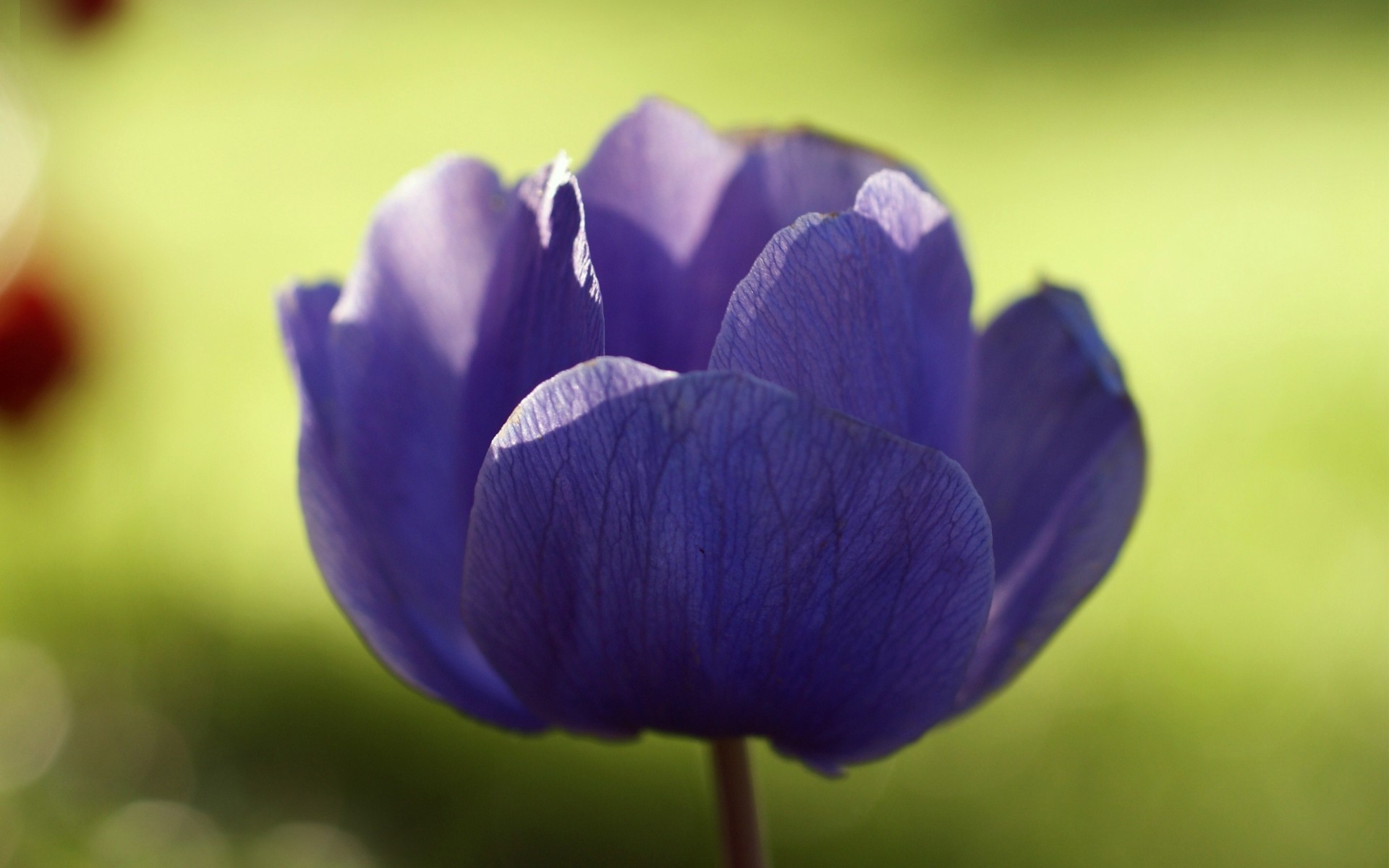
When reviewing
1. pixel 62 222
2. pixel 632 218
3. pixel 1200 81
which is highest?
pixel 632 218

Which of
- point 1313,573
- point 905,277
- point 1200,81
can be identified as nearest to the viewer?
point 905,277

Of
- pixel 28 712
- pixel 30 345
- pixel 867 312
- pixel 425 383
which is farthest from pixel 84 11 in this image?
pixel 867 312

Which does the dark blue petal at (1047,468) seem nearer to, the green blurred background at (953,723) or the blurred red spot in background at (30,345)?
the green blurred background at (953,723)

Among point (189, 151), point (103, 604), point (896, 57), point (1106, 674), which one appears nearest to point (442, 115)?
point (189, 151)

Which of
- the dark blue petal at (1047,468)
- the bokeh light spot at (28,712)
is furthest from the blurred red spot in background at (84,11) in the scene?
the dark blue petal at (1047,468)

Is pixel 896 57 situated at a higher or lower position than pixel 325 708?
higher

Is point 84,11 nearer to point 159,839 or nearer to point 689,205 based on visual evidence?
point 159,839

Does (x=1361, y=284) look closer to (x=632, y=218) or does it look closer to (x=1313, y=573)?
(x=1313, y=573)
